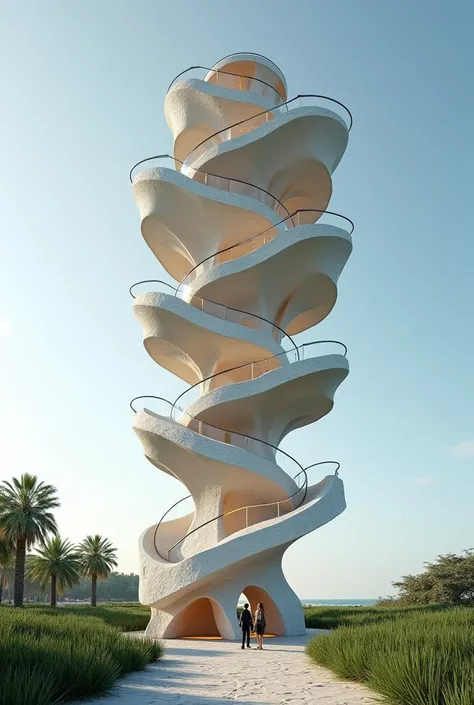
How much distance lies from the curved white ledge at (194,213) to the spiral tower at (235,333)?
0.06 m

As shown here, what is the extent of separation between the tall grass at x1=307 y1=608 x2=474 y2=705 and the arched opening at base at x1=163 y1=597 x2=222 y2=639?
7.87 metres

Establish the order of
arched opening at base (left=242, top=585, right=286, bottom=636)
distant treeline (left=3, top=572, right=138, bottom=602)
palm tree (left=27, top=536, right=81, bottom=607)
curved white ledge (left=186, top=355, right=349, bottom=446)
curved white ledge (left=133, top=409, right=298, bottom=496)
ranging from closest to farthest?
1. curved white ledge (left=133, top=409, right=298, bottom=496)
2. arched opening at base (left=242, top=585, right=286, bottom=636)
3. curved white ledge (left=186, top=355, right=349, bottom=446)
4. palm tree (left=27, top=536, right=81, bottom=607)
5. distant treeline (left=3, top=572, right=138, bottom=602)

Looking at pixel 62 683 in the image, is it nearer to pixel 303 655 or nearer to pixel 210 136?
pixel 303 655

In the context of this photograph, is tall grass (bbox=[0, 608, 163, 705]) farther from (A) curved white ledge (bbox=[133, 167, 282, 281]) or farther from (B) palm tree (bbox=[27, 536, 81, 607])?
(B) palm tree (bbox=[27, 536, 81, 607])

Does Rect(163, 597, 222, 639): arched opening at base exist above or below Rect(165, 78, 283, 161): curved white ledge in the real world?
below

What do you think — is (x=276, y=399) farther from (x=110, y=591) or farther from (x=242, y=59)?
(x=110, y=591)

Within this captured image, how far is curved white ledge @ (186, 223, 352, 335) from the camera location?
24.1 metres

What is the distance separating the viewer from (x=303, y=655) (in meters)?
15.3

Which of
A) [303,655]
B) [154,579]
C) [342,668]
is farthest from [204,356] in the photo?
[342,668]

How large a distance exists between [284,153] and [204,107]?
169 inches

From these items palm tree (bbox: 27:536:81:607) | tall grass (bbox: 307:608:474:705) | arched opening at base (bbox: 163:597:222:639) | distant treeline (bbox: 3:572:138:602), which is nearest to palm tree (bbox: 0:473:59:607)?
palm tree (bbox: 27:536:81:607)

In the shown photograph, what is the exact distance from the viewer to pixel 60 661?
9586 mm

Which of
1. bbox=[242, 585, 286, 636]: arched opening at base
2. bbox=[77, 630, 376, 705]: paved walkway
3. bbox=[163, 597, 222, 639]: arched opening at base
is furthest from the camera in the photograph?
bbox=[242, 585, 286, 636]: arched opening at base

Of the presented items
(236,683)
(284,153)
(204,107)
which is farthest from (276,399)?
(236,683)
